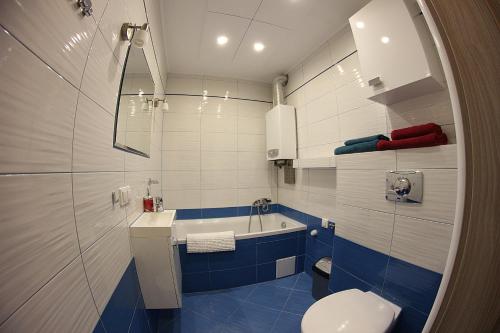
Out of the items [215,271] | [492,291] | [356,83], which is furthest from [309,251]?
[492,291]

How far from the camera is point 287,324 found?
144cm

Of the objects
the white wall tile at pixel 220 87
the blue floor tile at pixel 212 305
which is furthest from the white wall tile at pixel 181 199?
the white wall tile at pixel 220 87

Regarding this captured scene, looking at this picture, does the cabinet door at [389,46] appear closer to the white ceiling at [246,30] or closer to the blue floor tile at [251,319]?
the white ceiling at [246,30]

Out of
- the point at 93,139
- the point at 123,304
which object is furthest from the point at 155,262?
the point at 93,139

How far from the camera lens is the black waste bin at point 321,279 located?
5.32ft

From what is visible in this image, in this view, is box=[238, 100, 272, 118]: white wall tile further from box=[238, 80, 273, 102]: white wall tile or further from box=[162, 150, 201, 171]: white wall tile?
box=[162, 150, 201, 171]: white wall tile

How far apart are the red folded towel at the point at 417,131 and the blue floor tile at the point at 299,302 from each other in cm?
157

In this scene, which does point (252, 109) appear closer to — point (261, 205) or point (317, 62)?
point (317, 62)

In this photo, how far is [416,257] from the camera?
1016mm

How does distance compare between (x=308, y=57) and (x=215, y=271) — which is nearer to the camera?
→ (x=215, y=271)

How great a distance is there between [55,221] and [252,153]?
7.77 feet

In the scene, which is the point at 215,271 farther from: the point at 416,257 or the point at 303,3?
the point at 303,3

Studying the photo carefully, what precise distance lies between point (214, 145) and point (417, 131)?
2.15 meters

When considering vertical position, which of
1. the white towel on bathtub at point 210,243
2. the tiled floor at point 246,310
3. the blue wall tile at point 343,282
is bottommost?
the tiled floor at point 246,310
